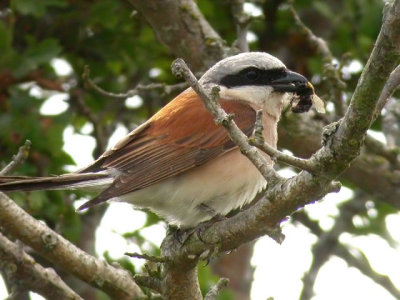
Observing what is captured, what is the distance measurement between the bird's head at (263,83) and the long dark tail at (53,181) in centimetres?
101

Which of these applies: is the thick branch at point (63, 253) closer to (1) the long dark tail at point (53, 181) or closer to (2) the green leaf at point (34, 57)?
(1) the long dark tail at point (53, 181)

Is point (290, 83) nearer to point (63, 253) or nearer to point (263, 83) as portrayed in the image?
point (263, 83)

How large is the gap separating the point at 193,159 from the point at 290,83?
2.30 ft

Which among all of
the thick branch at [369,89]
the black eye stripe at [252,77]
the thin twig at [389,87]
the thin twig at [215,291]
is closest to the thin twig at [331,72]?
the black eye stripe at [252,77]

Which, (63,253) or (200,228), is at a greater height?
(63,253)

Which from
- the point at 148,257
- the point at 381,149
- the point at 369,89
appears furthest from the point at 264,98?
the point at 369,89

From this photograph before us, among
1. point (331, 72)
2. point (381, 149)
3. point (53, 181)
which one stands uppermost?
point (331, 72)

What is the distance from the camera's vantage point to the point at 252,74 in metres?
4.68

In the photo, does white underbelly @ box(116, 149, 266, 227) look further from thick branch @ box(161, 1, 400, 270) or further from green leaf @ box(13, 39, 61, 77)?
green leaf @ box(13, 39, 61, 77)

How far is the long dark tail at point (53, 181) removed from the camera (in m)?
3.55

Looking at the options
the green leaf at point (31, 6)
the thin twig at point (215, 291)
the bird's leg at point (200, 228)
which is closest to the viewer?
the thin twig at point (215, 291)

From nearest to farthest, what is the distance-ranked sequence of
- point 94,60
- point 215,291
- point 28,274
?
1. point 215,291
2. point 28,274
3. point 94,60

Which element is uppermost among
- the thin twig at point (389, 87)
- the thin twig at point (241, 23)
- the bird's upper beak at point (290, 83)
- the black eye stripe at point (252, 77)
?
the thin twig at point (241, 23)

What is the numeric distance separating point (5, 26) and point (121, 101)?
3.46 feet
